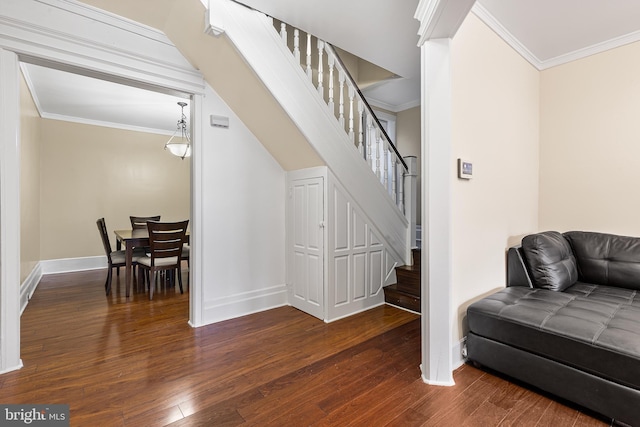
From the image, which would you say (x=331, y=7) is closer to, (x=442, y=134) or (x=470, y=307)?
(x=442, y=134)

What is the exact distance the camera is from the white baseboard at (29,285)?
333 cm

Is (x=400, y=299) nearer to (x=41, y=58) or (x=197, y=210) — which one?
(x=197, y=210)

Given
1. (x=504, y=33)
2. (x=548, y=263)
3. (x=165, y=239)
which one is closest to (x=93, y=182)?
(x=165, y=239)

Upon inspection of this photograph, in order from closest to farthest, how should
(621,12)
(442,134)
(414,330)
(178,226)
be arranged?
1. (442,134)
2. (621,12)
3. (414,330)
4. (178,226)

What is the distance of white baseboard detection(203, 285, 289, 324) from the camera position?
9.51 feet

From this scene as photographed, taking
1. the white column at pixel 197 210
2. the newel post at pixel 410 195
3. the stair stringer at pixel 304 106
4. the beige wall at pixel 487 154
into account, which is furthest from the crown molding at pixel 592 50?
the white column at pixel 197 210

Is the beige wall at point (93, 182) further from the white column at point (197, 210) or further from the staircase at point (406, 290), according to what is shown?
the staircase at point (406, 290)

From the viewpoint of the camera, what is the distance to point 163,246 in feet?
12.2

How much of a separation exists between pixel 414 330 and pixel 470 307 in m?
0.79

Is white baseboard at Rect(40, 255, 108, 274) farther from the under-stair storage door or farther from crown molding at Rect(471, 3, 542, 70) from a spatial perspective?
crown molding at Rect(471, 3, 542, 70)

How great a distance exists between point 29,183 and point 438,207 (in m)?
5.18

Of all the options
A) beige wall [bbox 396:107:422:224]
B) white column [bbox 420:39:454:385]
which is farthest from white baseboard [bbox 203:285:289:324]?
beige wall [bbox 396:107:422:224]

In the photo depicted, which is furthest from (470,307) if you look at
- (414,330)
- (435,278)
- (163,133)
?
(163,133)

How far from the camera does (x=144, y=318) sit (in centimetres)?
303
